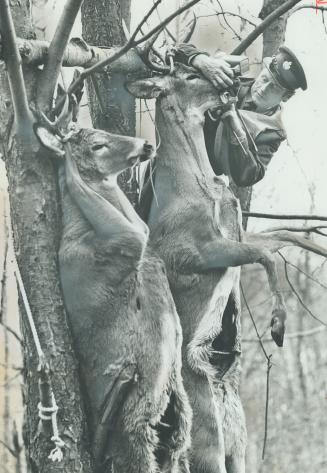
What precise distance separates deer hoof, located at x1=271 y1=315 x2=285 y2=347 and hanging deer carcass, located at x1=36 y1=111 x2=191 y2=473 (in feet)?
1.56

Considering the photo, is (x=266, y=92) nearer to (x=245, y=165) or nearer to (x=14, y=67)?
(x=245, y=165)

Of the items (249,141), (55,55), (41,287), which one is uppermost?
(55,55)

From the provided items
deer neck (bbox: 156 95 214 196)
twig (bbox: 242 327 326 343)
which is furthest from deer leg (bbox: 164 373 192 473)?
twig (bbox: 242 327 326 343)

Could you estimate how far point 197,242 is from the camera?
4141 millimetres

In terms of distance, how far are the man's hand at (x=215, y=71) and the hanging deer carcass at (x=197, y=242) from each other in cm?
4

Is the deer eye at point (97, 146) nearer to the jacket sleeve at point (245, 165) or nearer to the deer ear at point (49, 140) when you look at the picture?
the deer ear at point (49, 140)

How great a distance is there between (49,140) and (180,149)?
91 centimetres

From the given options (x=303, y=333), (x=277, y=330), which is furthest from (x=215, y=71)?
(x=303, y=333)

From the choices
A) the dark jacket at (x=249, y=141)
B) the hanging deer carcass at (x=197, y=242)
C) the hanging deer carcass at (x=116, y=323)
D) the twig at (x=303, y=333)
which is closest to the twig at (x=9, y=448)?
the hanging deer carcass at (x=197, y=242)

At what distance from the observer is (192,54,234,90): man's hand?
14.3 ft

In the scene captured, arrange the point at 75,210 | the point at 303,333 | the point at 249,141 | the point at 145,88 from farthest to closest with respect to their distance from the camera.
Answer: the point at 303,333 < the point at 249,141 < the point at 145,88 < the point at 75,210

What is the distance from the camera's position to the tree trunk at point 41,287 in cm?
327

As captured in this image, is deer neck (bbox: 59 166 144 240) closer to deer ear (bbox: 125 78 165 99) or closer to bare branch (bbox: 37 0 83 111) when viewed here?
bare branch (bbox: 37 0 83 111)

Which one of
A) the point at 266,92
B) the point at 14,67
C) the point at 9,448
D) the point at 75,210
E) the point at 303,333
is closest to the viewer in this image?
the point at 14,67
